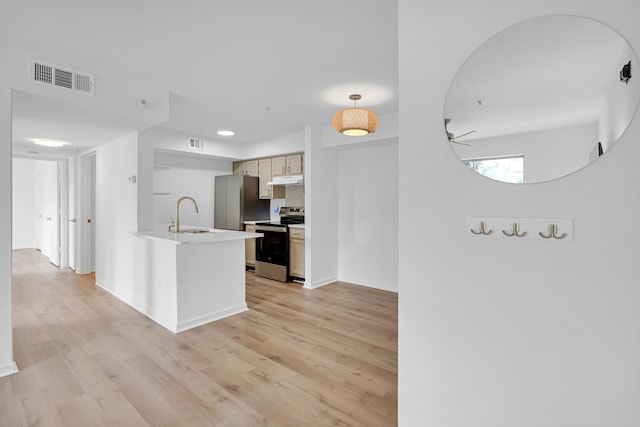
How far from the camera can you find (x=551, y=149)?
3.87 ft

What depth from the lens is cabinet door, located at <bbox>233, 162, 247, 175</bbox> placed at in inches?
253

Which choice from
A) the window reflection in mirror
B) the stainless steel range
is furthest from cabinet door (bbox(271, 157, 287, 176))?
the window reflection in mirror

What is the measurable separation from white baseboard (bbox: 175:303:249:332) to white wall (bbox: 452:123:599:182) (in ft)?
10.2

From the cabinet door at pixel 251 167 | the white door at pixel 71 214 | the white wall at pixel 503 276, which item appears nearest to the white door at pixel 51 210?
the white door at pixel 71 214

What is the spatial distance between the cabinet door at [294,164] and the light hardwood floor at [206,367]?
2.34m

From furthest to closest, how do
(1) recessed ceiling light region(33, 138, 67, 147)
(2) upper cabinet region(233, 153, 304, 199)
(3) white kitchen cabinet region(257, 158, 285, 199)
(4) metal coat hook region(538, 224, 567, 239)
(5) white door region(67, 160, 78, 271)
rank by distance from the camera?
(3) white kitchen cabinet region(257, 158, 285, 199)
(5) white door region(67, 160, 78, 271)
(2) upper cabinet region(233, 153, 304, 199)
(1) recessed ceiling light region(33, 138, 67, 147)
(4) metal coat hook region(538, 224, 567, 239)

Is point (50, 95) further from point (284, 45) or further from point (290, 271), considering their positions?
point (290, 271)

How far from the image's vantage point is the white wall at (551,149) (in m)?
1.12

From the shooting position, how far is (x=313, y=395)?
82.3 inches

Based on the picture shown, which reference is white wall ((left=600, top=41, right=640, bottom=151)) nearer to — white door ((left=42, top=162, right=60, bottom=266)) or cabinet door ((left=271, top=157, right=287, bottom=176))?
cabinet door ((left=271, top=157, right=287, bottom=176))

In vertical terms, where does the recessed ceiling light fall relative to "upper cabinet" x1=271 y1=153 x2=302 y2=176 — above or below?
above

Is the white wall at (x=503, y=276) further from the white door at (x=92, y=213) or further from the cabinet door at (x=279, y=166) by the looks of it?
the white door at (x=92, y=213)

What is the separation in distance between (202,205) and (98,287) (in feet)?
7.46

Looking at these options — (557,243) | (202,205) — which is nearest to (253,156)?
(202,205)
